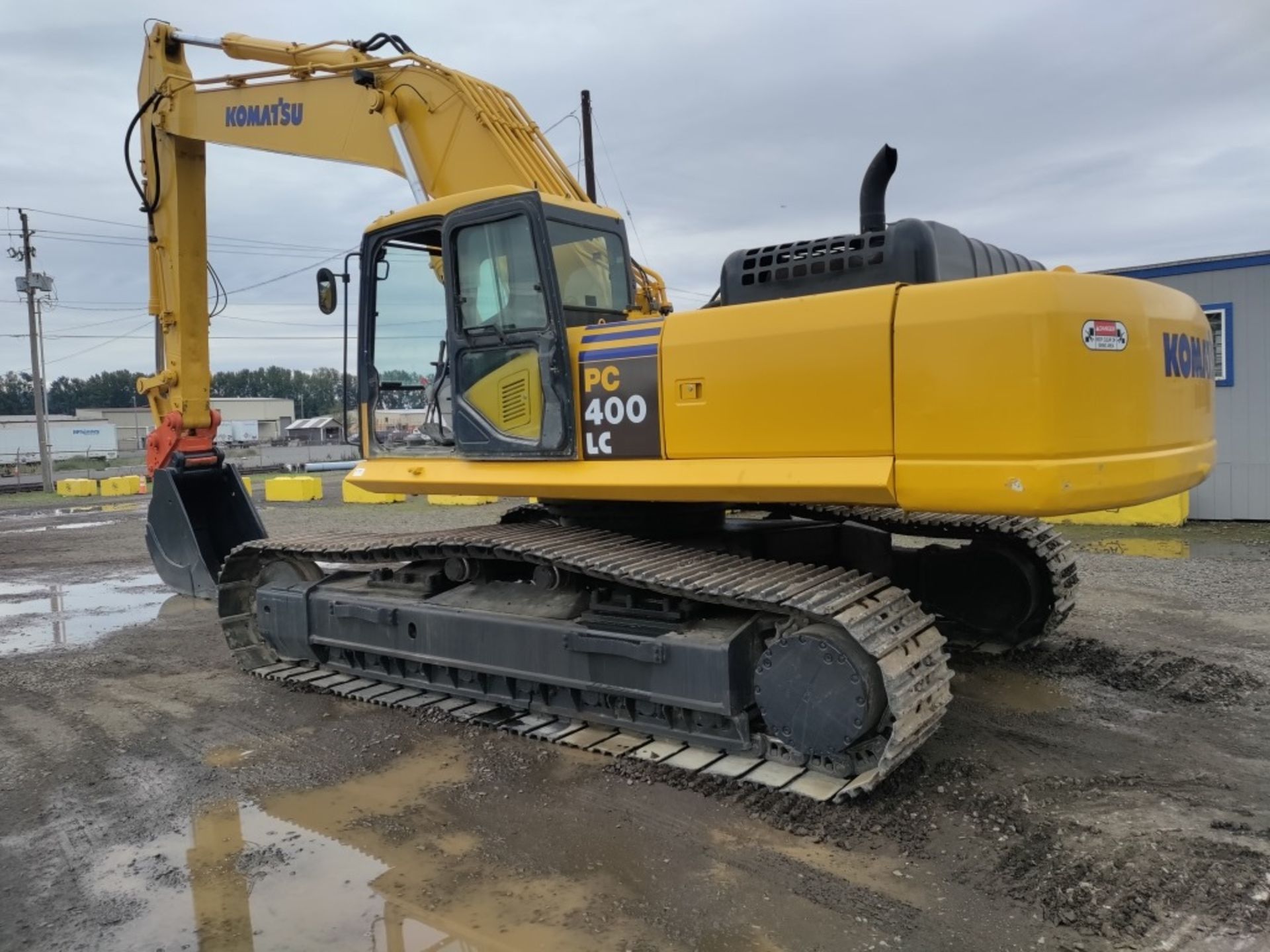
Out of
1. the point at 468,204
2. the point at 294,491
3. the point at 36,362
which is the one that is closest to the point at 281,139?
the point at 468,204

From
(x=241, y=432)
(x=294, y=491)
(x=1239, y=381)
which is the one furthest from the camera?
(x=241, y=432)

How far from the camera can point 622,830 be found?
3918 mm

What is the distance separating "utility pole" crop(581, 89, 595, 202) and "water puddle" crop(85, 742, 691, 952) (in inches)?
684

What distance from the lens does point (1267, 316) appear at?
1288 centimetres

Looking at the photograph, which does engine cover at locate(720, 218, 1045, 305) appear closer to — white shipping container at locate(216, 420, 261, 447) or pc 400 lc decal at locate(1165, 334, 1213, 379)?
pc 400 lc decal at locate(1165, 334, 1213, 379)

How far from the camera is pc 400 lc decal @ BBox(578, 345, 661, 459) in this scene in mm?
4680

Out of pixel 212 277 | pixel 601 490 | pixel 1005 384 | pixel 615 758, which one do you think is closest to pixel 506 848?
pixel 615 758

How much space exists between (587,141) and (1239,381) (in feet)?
42.8

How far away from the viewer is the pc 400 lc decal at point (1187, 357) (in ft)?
13.4

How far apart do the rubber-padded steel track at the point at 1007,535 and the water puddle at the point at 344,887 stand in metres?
3.06

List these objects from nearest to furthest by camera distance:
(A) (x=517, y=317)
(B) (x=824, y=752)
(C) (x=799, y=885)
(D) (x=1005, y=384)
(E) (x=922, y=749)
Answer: (C) (x=799, y=885) < (D) (x=1005, y=384) < (B) (x=824, y=752) < (E) (x=922, y=749) < (A) (x=517, y=317)

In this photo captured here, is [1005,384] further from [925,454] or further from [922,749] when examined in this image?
[922,749]

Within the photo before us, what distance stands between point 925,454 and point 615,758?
2.11 metres

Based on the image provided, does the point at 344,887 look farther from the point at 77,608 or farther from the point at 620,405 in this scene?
the point at 77,608
